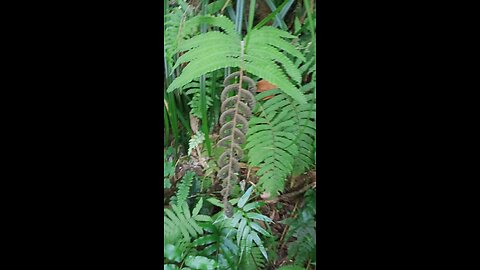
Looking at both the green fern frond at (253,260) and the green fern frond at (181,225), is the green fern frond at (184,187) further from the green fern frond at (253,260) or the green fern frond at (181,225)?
the green fern frond at (253,260)

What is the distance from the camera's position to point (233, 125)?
223cm

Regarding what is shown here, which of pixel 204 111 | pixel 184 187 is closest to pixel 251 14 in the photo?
pixel 204 111

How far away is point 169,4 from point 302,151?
0.58 m

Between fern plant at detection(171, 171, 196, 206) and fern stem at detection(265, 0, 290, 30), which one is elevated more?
fern stem at detection(265, 0, 290, 30)

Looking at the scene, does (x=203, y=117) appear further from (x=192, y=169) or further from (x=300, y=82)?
(x=300, y=82)

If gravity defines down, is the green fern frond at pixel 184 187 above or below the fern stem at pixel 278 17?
below

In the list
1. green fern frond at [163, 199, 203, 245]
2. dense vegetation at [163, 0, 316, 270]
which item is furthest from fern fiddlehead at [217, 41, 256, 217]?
green fern frond at [163, 199, 203, 245]

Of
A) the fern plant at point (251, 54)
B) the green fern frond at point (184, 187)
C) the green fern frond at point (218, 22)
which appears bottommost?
the green fern frond at point (184, 187)

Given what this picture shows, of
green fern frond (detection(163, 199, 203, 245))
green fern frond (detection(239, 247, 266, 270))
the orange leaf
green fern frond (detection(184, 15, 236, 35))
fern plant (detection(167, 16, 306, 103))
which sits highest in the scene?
green fern frond (detection(184, 15, 236, 35))

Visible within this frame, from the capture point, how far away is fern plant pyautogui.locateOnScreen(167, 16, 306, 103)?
2.18m

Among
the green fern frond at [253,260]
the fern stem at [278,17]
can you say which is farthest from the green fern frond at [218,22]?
the green fern frond at [253,260]

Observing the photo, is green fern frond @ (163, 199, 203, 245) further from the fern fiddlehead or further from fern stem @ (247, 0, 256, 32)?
fern stem @ (247, 0, 256, 32)

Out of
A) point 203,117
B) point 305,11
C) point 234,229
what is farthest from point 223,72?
point 234,229

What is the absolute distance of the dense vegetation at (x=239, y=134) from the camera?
7.20 ft
